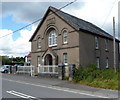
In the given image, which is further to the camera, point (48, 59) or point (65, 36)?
point (48, 59)

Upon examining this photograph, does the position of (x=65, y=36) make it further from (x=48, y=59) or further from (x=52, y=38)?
(x=48, y=59)

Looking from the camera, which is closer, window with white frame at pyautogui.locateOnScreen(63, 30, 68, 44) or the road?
the road

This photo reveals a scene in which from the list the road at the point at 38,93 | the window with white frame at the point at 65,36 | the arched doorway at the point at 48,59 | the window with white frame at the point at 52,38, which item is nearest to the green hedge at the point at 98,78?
the road at the point at 38,93

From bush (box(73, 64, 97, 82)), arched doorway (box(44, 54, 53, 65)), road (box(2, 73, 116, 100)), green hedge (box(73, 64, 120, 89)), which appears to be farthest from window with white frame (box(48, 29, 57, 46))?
road (box(2, 73, 116, 100))

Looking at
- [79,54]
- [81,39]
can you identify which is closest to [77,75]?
[79,54]

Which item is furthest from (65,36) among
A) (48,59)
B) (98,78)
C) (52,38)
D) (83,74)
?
(98,78)

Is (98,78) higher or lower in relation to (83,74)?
lower

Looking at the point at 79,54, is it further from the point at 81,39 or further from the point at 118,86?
the point at 118,86

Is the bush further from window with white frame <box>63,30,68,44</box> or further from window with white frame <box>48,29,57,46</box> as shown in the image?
window with white frame <box>48,29,57,46</box>

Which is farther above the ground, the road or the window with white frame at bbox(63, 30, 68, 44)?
the window with white frame at bbox(63, 30, 68, 44)

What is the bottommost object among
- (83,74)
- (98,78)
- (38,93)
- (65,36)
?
(38,93)

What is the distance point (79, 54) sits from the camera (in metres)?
22.5

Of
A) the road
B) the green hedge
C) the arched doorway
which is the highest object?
the arched doorway

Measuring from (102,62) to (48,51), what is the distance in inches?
338
